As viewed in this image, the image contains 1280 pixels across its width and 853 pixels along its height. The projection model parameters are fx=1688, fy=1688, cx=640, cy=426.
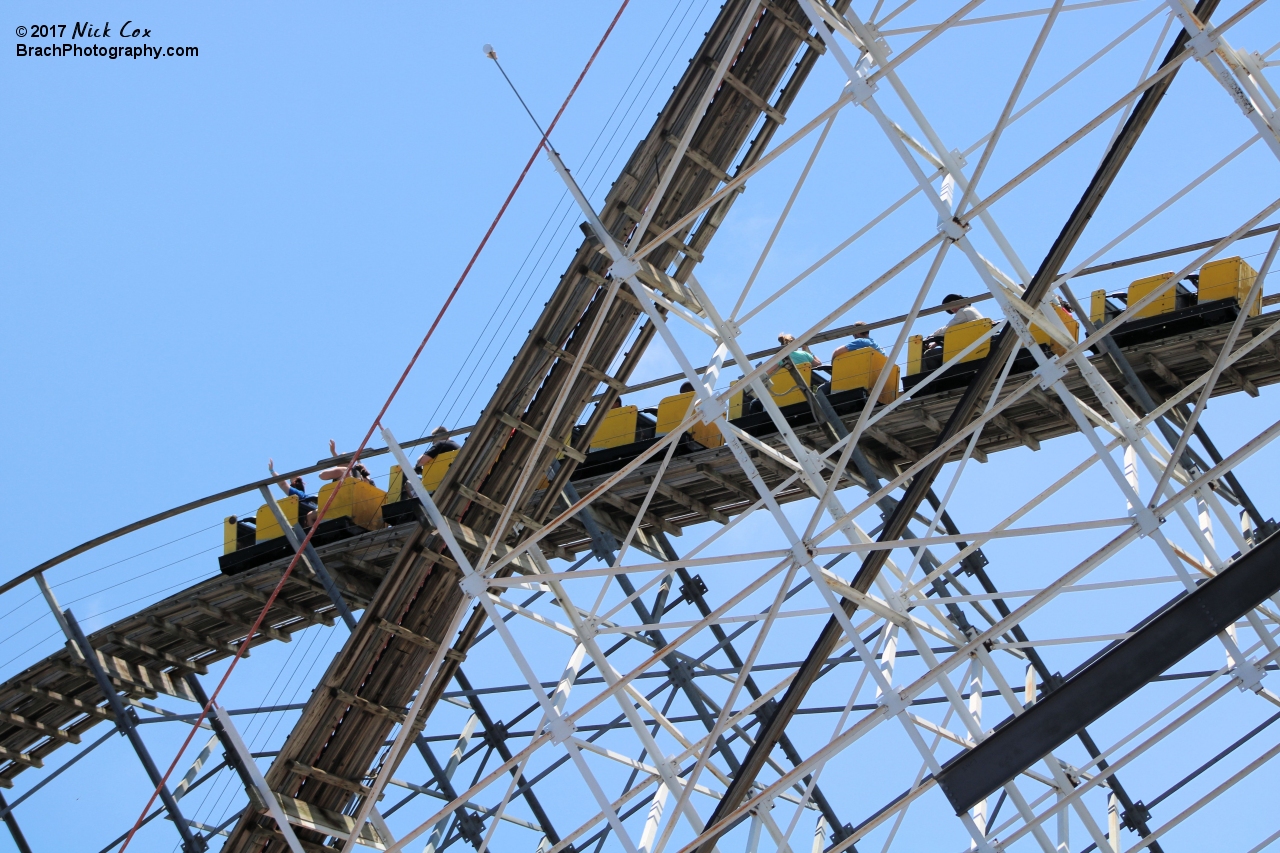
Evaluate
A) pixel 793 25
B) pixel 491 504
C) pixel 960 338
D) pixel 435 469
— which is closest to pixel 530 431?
pixel 491 504

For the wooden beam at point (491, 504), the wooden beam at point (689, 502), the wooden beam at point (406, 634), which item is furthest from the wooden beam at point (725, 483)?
the wooden beam at point (406, 634)

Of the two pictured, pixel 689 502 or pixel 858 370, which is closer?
pixel 858 370

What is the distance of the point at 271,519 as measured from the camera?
75.3ft

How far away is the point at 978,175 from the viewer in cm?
1304

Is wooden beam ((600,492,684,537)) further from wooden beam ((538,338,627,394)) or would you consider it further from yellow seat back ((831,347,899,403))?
wooden beam ((538,338,627,394))

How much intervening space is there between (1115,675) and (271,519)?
1358 centimetres

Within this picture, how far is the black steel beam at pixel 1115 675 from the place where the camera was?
1193 cm

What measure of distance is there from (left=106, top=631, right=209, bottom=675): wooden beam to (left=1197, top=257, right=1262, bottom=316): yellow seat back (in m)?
14.5

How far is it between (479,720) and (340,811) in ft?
17.4

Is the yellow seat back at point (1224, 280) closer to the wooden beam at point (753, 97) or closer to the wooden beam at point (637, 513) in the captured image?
the wooden beam at point (753, 97)

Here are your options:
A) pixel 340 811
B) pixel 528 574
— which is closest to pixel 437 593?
pixel 528 574

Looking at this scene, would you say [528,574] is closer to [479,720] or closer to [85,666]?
[479,720]

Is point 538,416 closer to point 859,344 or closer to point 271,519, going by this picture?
point 859,344

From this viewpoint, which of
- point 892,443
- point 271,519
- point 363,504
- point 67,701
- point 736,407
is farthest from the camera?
point 67,701
